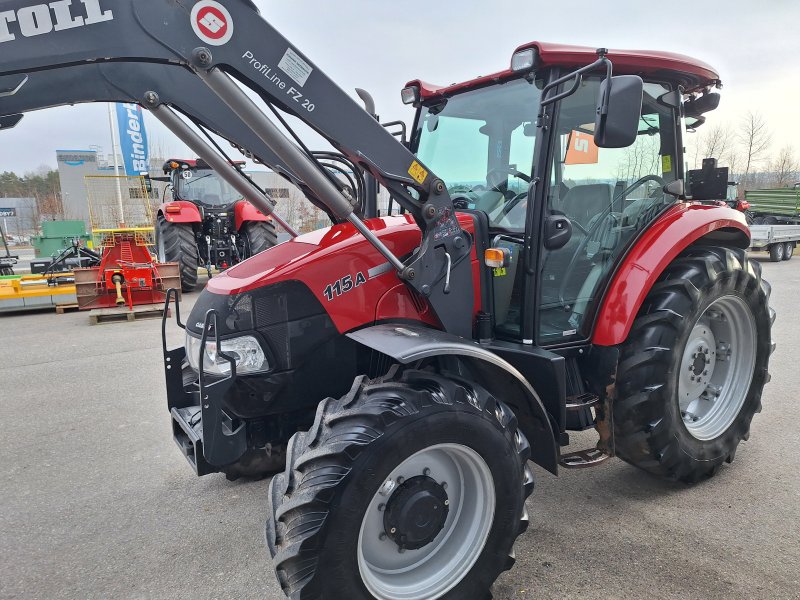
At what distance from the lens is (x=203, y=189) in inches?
449

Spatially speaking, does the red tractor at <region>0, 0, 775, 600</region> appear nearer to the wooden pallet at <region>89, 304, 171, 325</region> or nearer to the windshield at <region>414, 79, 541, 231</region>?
the windshield at <region>414, 79, 541, 231</region>

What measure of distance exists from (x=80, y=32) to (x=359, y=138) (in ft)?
3.27

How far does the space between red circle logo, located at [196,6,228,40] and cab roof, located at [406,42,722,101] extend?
51.3 inches

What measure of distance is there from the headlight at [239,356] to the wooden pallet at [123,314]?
20.5 ft

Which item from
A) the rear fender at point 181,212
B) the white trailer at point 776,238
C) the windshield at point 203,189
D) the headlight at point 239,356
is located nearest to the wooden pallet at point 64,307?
the rear fender at point 181,212

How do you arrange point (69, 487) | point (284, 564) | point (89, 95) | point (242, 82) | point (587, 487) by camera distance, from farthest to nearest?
1. point (69, 487)
2. point (587, 487)
3. point (89, 95)
4. point (242, 82)
5. point (284, 564)

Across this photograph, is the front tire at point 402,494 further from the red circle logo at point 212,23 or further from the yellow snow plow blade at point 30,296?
the yellow snow plow blade at point 30,296

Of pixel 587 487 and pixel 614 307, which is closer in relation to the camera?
pixel 614 307

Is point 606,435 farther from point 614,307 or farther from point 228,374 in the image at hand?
point 228,374

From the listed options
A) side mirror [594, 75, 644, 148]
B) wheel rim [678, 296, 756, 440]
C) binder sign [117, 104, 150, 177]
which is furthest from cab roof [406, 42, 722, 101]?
binder sign [117, 104, 150, 177]

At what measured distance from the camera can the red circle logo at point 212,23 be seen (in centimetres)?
181

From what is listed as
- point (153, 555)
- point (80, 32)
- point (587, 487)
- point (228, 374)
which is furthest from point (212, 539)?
point (80, 32)

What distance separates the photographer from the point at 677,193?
10.3ft

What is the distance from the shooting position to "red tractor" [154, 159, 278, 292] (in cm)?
1012
